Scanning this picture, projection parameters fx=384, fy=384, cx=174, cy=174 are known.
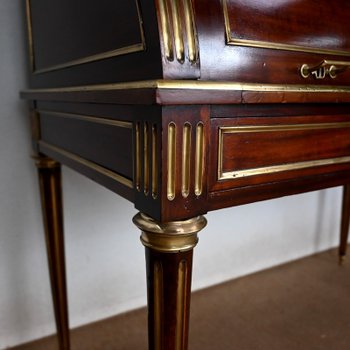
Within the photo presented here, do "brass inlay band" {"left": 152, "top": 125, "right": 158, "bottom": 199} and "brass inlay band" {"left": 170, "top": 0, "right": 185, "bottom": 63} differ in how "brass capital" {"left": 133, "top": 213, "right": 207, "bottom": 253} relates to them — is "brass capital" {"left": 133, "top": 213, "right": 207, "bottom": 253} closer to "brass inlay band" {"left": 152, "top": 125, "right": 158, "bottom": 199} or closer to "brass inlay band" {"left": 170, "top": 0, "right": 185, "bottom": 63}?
"brass inlay band" {"left": 152, "top": 125, "right": 158, "bottom": 199}

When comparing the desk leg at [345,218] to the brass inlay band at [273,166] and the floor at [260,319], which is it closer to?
the floor at [260,319]

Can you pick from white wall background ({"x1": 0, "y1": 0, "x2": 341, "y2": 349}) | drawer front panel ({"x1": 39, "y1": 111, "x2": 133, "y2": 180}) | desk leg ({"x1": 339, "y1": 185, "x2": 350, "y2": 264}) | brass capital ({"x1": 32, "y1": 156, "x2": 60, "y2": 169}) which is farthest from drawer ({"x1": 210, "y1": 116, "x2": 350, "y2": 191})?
desk leg ({"x1": 339, "y1": 185, "x2": 350, "y2": 264})

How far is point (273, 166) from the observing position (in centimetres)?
45

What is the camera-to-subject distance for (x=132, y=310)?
110 centimetres

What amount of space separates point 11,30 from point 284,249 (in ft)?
3.60

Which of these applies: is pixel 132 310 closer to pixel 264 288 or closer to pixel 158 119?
pixel 264 288

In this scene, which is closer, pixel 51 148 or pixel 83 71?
pixel 83 71

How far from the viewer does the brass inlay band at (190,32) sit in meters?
0.36

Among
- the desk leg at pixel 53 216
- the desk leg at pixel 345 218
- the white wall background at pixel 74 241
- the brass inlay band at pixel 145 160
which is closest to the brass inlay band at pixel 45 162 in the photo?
the desk leg at pixel 53 216

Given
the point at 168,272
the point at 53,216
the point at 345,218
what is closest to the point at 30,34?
the point at 53,216

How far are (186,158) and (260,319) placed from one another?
838mm

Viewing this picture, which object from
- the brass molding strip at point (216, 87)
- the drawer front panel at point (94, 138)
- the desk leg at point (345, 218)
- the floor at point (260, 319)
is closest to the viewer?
the brass molding strip at point (216, 87)

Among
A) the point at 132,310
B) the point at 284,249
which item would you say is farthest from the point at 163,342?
the point at 284,249

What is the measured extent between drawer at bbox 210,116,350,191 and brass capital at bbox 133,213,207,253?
0.05 m
